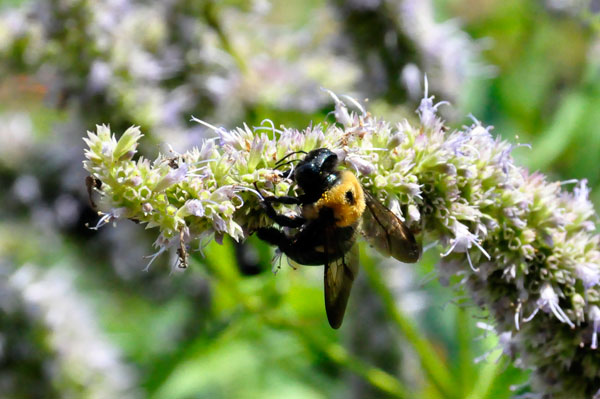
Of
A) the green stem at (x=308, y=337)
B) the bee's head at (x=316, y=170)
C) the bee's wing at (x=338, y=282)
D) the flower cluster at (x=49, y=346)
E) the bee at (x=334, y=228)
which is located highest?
the bee's head at (x=316, y=170)

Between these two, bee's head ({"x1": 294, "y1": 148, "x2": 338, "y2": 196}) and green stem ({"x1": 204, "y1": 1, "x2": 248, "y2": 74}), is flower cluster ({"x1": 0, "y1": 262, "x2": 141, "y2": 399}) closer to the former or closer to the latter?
green stem ({"x1": 204, "y1": 1, "x2": 248, "y2": 74})

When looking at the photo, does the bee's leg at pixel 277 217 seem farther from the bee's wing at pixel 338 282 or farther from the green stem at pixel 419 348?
the green stem at pixel 419 348

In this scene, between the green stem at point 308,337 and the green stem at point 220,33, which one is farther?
the green stem at point 220,33

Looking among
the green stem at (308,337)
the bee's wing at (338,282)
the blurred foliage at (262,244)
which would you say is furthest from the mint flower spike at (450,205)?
the green stem at (308,337)

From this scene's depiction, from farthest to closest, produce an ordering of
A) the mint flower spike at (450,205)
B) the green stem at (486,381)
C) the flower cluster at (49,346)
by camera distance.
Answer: the flower cluster at (49,346)
the green stem at (486,381)
the mint flower spike at (450,205)

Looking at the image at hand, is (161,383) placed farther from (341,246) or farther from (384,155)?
(384,155)

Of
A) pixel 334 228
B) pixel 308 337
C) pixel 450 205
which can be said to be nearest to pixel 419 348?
pixel 308 337

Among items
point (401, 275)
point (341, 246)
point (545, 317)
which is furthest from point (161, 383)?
point (545, 317)
